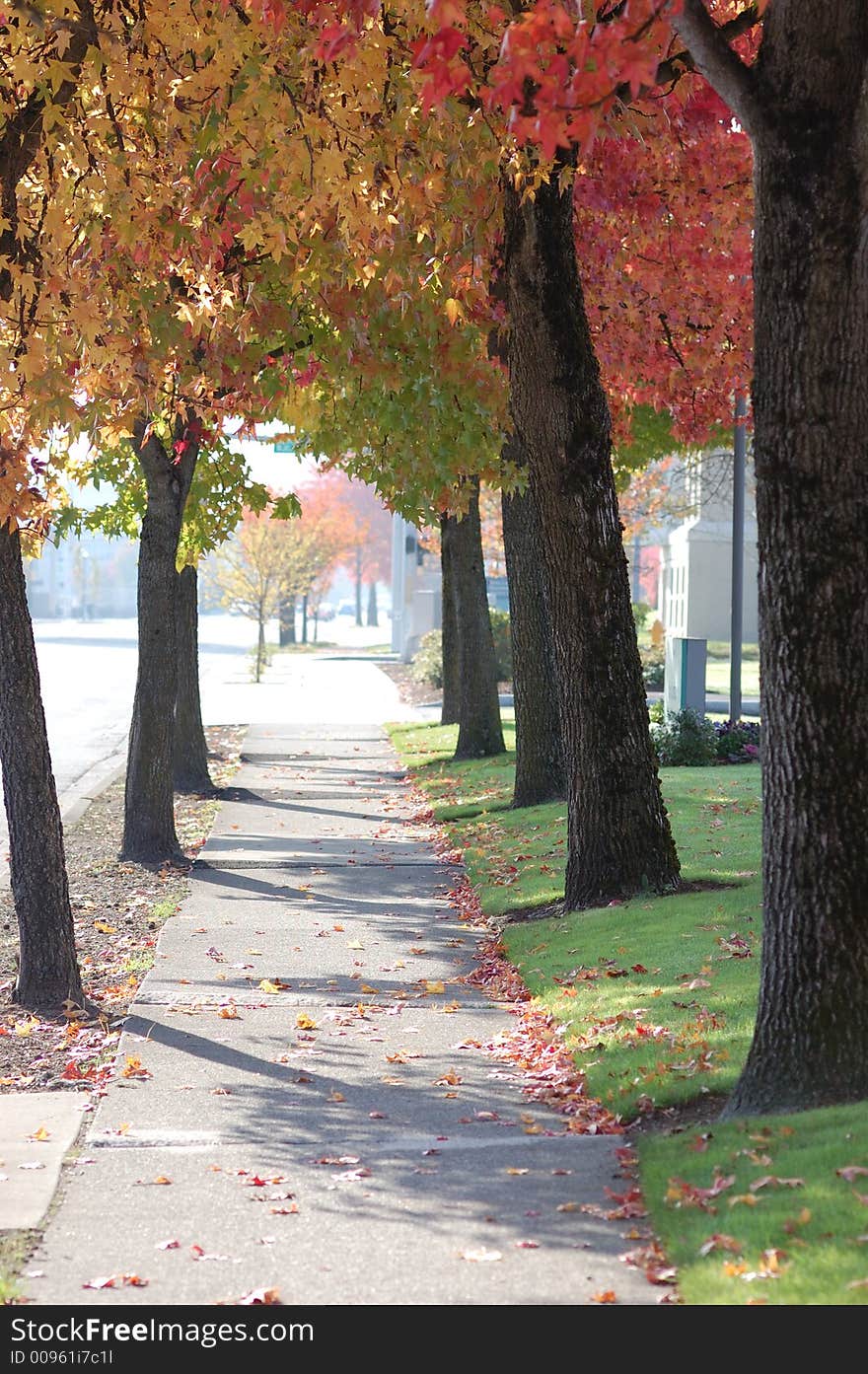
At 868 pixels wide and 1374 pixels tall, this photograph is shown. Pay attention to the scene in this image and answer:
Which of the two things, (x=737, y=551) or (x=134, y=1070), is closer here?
(x=134, y=1070)

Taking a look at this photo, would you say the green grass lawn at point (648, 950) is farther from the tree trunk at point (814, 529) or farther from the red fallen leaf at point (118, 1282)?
the red fallen leaf at point (118, 1282)

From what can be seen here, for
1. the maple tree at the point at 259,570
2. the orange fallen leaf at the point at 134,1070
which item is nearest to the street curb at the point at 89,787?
the orange fallen leaf at the point at 134,1070

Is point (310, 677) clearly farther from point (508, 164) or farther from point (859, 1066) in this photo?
point (859, 1066)

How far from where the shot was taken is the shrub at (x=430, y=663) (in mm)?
39750

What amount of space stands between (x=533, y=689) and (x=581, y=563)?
230 inches

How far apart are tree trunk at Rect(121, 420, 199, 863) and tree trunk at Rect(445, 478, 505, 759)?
25.3ft

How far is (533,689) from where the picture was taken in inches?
661

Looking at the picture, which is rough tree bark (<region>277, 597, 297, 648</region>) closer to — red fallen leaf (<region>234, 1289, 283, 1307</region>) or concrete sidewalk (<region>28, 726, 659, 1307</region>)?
concrete sidewalk (<region>28, 726, 659, 1307</region>)

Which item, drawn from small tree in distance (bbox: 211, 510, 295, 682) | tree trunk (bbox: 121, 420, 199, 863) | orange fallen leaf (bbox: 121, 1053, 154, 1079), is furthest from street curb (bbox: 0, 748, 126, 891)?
small tree in distance (bbox: 211, 510, 295, 682)

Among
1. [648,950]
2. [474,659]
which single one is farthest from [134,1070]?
[474,659]

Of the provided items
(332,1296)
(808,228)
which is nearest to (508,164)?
(808,228)

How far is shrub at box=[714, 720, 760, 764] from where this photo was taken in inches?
816

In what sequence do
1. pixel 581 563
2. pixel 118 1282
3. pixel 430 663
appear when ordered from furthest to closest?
pixel 430 663 → pixel 581 563 → pixel 118 1282

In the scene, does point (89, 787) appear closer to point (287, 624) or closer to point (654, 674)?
point (654, 674)
